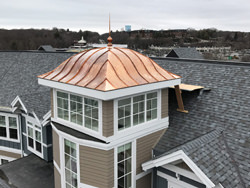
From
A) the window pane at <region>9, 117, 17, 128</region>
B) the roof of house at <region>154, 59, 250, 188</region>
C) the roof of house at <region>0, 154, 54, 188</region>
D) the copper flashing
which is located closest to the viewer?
the roof of house at <region>154, 59, 250, 188</region>

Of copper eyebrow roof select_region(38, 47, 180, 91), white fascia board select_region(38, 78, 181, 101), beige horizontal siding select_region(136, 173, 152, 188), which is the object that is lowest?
beige horizontal siding select_region(136, 173, 152, 188)

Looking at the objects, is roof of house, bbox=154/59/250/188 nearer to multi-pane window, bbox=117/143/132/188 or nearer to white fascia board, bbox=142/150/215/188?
white fascia board, bbox=142/150/215/188

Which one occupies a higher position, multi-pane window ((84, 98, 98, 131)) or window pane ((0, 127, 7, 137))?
multi-pane window ((84, 98, 98, 131))

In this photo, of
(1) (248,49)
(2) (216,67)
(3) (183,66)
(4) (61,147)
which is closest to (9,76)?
(4) (61,147)

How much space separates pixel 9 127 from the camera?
1562cm

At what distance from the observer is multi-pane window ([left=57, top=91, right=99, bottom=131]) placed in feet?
26.8

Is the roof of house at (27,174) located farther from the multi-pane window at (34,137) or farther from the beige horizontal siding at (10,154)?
the beige horizontal siding at (10,154)

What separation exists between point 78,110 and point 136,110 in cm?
214

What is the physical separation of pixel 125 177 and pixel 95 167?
133cm

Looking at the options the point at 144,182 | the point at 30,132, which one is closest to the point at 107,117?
the point at 144,182

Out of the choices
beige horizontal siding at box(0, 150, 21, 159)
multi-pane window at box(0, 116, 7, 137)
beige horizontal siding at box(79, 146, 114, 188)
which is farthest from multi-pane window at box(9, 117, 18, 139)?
beige horizontal siding at box(79, 146, 114, 188)

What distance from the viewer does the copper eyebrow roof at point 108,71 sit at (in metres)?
7.94

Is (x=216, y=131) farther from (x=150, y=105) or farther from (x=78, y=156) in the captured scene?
(x=78, y=156)

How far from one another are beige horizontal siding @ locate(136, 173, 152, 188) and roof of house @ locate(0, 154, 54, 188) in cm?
450
